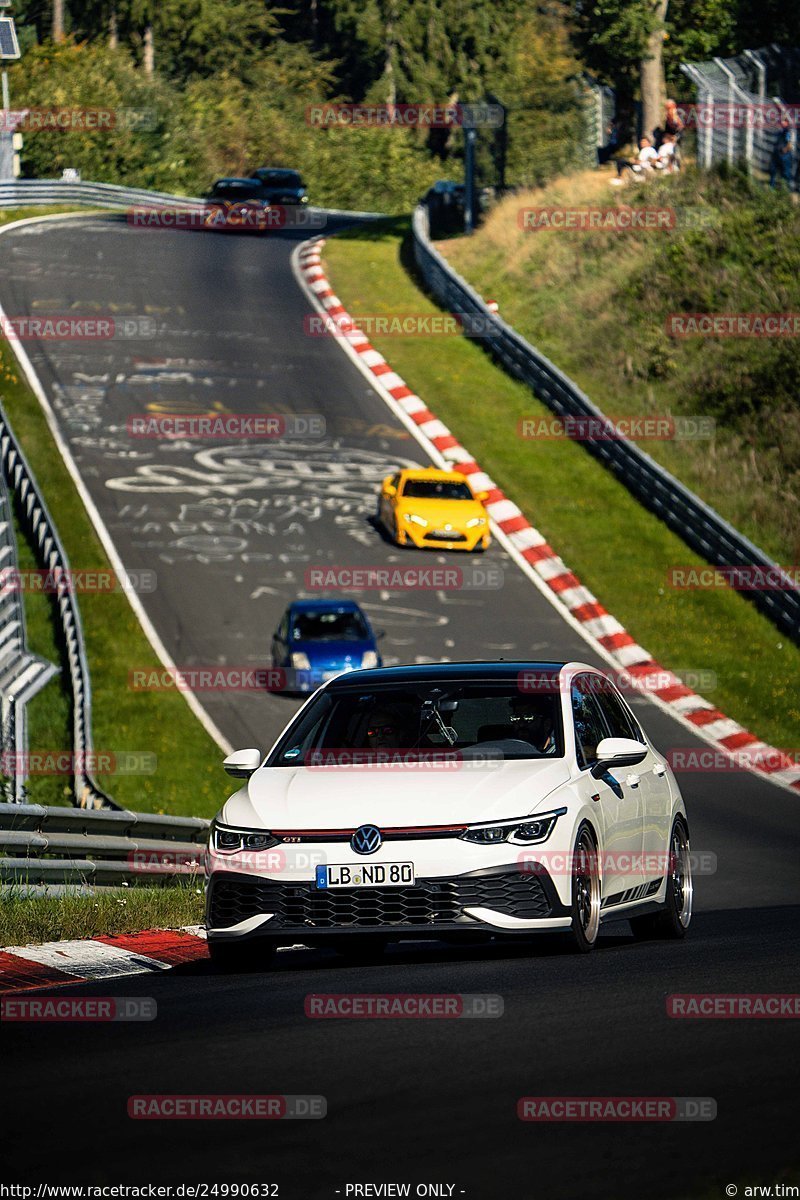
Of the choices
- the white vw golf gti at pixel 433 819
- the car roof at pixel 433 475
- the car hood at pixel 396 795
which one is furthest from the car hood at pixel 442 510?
the car hood at pixel 396 795

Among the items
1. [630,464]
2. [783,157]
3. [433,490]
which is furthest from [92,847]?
[783,157]

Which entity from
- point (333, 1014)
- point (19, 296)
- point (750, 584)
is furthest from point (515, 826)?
point (19, 296)

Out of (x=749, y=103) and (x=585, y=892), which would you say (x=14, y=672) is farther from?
(x=749, y=103)

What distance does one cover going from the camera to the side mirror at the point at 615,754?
9.41 meters

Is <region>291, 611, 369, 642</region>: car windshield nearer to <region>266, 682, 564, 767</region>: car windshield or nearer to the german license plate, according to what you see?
<region>266, 682, 564, 767</region>: car windshield

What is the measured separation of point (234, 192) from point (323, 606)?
3728 cm

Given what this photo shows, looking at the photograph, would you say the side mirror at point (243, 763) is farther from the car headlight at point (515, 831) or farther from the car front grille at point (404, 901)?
the car headlight at point (515, 831)

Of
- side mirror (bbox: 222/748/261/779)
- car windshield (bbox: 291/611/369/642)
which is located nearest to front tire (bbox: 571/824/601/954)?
side mirror (bbox: 222/748/261/779)

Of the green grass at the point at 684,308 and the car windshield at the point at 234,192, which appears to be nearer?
the green grass at the point at 684,308

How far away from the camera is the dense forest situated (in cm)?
7594

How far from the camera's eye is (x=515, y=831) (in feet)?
28.8

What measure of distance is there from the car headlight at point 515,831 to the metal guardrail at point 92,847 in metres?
3.87

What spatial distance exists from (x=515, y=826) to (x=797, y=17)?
47.1m

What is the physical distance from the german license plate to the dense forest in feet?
175
